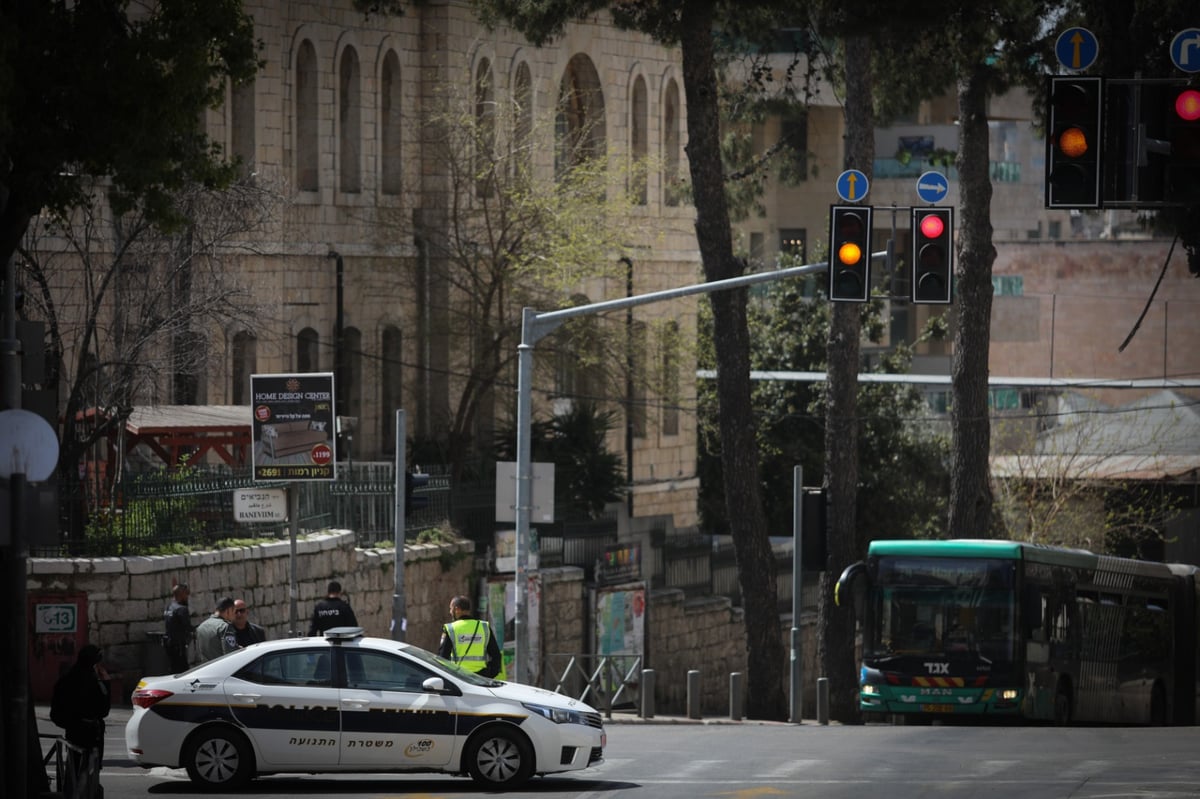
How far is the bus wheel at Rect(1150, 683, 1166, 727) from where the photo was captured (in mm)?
31203

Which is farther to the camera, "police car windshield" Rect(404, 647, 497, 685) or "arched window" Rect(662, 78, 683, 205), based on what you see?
"arched window" Rect(662, 78, 683, 205)

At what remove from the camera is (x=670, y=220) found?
5000cm

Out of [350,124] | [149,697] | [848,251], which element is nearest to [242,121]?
[350,124]

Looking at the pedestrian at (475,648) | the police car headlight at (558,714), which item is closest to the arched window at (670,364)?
the pedestrian at (475,648)

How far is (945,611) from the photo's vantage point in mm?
27031

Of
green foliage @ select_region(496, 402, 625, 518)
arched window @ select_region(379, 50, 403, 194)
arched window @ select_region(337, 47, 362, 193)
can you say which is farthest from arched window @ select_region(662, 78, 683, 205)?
arched window @ select_region(337, 47, 362, 193)

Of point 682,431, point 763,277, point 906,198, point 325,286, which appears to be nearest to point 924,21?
point 763,277

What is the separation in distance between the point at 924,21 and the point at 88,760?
18.5 m

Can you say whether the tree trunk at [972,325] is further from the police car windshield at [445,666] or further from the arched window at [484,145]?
the police car windshield at [445,666]

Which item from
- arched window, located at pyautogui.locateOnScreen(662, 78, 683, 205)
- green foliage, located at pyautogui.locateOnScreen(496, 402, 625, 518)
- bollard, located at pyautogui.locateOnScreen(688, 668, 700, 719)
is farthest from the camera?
arched window, located at pyautogui.locateOnScreen(662, 78, 683, 205)

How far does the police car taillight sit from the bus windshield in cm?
1235

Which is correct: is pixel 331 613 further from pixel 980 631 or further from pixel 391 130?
pixel 391 130

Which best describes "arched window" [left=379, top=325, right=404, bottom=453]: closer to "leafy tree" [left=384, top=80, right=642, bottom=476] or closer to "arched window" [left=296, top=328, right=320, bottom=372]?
"leafy tree" [left=384, top=80, right=642, bottom=476]

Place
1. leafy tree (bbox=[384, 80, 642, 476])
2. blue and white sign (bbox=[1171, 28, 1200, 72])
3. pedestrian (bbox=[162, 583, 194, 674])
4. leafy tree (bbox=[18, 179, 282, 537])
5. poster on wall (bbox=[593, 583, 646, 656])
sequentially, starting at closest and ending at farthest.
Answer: blue and white sign (bbox=[1171, 28, 1200, 72])
pedestrian (bbox=[162, 583, 194, 674])
leafy tree (bbox=[18, 179, 282, 537])
poster on wall (bbox=[593, 583, 646, 656])
leafy tree (bbox=[384, 80, 642, 476])
